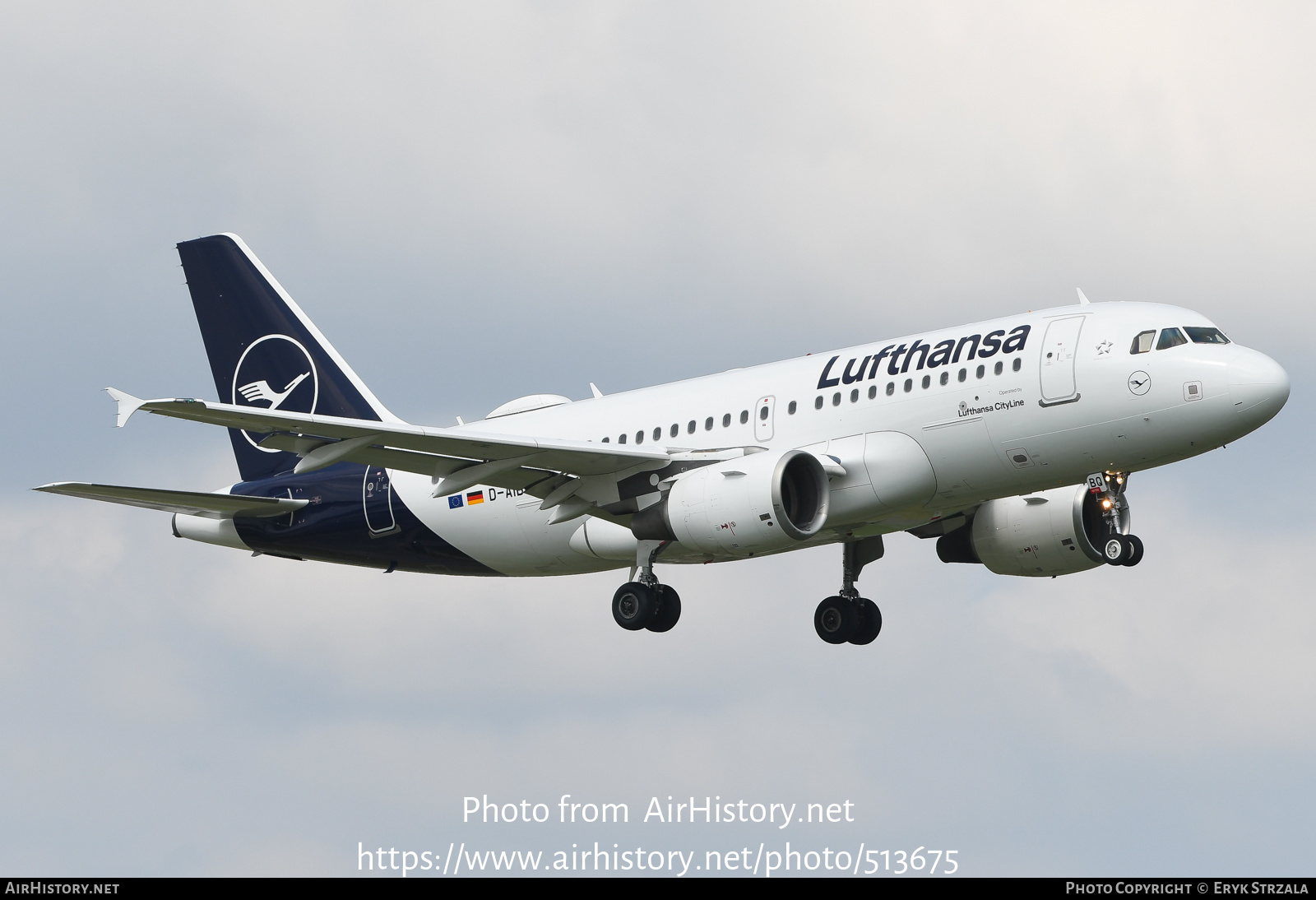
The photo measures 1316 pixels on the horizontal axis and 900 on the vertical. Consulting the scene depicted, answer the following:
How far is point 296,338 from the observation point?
4609 centimetres

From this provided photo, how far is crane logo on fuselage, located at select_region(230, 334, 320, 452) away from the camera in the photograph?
45438mm

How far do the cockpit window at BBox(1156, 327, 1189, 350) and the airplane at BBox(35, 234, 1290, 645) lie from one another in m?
0.05

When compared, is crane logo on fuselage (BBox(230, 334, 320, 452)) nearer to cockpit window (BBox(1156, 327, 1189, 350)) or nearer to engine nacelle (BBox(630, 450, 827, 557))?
engine nacelle (BBox(630, 450, 827, 557))

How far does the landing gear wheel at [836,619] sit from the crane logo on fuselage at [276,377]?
13.6 meters

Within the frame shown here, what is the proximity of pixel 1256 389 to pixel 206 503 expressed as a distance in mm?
23299

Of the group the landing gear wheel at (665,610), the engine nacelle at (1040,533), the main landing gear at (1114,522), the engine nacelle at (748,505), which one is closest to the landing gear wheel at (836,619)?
the engine nacelle at (1040,533)

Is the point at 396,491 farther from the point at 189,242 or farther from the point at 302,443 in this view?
the point at 189,242

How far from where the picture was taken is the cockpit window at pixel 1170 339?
33.9 meters

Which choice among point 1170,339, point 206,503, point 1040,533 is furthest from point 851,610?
point 206,503

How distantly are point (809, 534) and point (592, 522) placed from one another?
5.81m

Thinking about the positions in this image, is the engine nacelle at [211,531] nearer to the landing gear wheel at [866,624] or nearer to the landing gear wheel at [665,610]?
the landing gear wheel at [665,610]

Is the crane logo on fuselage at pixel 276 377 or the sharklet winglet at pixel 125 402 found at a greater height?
the crane logo on fuselage at pixel 276 377

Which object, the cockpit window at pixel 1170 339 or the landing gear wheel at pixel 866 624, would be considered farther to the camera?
the landing gear wheel at pixel 866 624

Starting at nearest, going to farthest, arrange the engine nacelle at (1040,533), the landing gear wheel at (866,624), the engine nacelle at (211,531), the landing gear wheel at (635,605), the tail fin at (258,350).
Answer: the landing gear wheel at (635,605)
the engine nacelle at (1040,533)
the landing gear wheel at (866,624)
the engine nacelle at (211,531)
the tail fin at (258,350)
